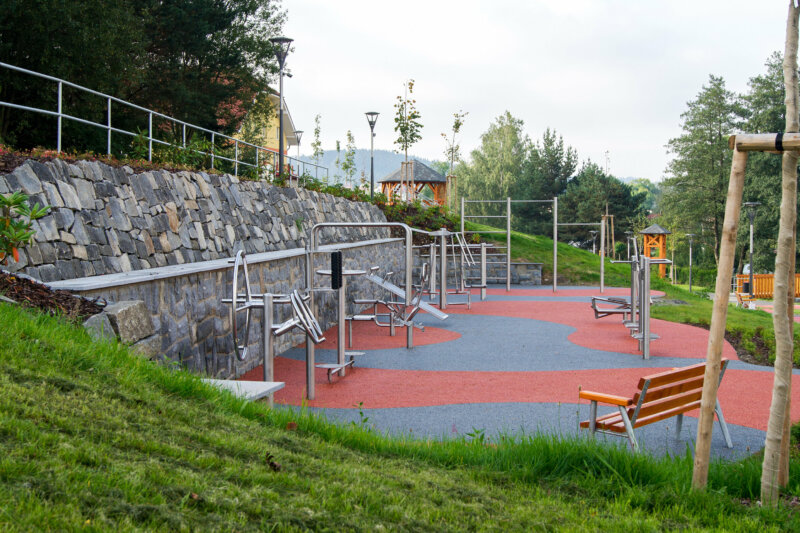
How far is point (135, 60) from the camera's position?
20375 mm

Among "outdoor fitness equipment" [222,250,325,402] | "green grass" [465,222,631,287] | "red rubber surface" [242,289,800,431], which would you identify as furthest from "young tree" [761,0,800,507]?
"green grass" [465,222,631,287]

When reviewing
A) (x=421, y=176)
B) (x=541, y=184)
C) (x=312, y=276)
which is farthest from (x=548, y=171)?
(x=312, y=276)

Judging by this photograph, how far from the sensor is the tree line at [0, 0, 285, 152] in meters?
15.0

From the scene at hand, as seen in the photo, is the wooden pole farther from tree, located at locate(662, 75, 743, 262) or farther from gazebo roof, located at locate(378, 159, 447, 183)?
tree, located at locate(662, 75, 743, 262)

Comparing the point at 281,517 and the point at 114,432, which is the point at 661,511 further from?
the point at 114,432

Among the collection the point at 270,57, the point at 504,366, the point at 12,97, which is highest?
the point at 270,57

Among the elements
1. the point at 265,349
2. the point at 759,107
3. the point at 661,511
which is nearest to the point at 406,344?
the point at 265,349

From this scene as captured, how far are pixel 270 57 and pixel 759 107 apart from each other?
3526 cm

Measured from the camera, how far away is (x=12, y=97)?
15750mm

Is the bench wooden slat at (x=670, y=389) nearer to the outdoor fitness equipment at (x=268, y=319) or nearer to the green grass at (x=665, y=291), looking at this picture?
the outdoor fitness equipment at (x=268, y=319)

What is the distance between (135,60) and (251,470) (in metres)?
19.6

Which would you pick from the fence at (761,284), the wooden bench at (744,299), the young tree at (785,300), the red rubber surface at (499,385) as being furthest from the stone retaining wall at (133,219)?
the fence at (761,284)

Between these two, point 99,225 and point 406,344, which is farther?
point 406,344

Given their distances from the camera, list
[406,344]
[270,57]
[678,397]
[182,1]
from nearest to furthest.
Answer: [678,397] → [406,344] → [182,1] → [270,57]
